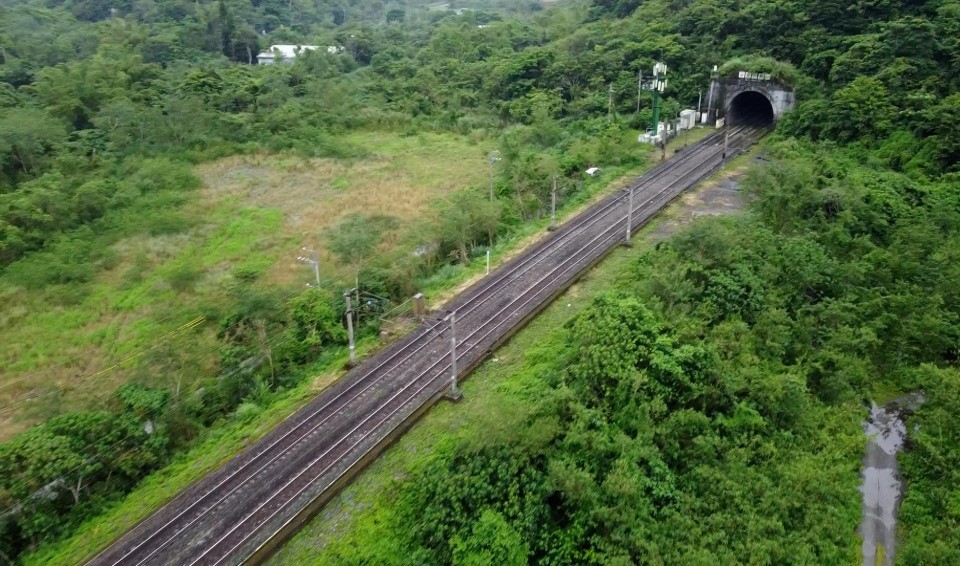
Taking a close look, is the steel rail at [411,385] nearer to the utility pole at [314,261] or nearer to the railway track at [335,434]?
the railway track at [335,434]

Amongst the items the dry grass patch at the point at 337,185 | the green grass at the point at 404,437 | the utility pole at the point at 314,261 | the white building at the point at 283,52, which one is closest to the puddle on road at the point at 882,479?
the green grass at the point at 404,437

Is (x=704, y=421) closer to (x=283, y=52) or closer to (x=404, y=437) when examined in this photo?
(x=404, y=437)

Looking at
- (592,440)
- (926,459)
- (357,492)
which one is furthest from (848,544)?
(357,492)

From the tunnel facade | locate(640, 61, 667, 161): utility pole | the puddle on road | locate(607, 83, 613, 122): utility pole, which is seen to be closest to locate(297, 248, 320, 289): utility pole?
the puddle on road

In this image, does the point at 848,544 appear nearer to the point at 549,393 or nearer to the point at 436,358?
the point at 549,393

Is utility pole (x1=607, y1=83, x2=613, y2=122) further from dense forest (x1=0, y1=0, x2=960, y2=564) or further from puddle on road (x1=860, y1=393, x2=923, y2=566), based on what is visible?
puddle on road (x1=860, y1=393, x2=923, y2=566)

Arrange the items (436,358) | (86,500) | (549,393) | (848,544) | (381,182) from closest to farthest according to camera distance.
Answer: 1. (848,544)
2. (86,500)
3. (549,393)
4. (436,358)
5. (381,182)
